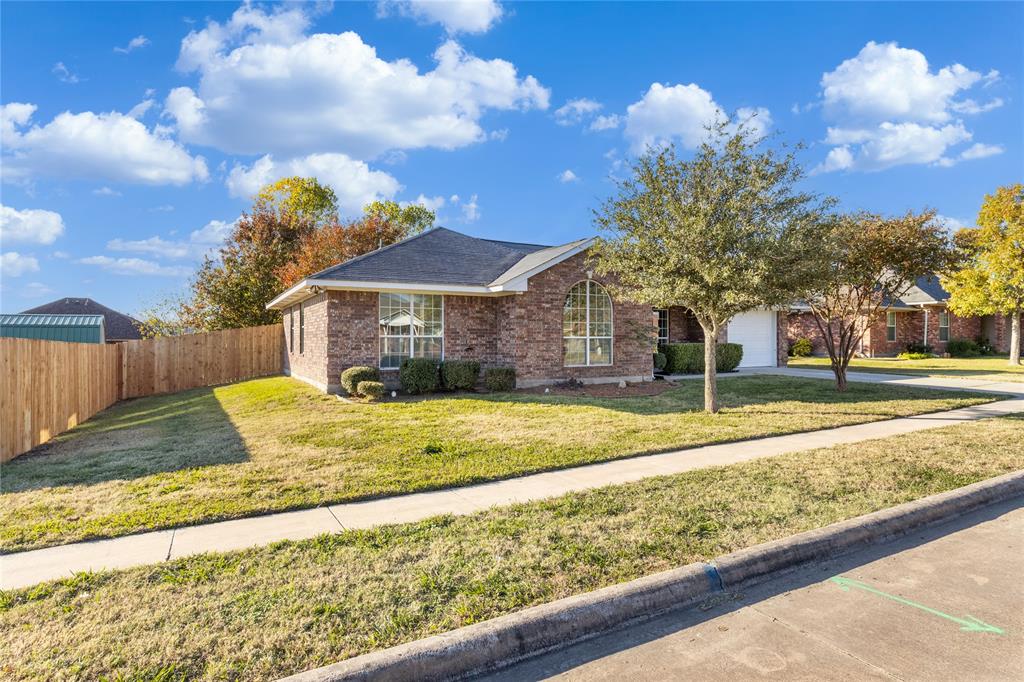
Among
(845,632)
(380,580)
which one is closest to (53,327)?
(380,580)

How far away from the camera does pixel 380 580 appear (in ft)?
12.2

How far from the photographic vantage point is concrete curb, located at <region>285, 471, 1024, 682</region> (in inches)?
111

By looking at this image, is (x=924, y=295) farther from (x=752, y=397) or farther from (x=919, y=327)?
(x=752, y=397)

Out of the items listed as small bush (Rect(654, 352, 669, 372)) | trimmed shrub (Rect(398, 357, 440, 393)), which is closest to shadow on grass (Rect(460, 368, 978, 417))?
trimmed shrub (Rect(398, 357, 440, 393))

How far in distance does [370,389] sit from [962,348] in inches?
1306

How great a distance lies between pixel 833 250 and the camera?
10.8 m

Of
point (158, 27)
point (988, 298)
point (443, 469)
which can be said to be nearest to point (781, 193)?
point (443, 469)

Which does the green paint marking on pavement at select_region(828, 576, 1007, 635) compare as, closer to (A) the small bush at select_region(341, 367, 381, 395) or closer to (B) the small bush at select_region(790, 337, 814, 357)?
(A) the small bush at select_region(341, 367, 381, 395)

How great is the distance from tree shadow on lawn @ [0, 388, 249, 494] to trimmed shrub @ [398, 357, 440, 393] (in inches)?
166

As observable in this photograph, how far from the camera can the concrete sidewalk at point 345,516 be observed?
4.17 meters

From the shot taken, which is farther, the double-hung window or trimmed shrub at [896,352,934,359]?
trimmed shrub at [896,352,934,359]

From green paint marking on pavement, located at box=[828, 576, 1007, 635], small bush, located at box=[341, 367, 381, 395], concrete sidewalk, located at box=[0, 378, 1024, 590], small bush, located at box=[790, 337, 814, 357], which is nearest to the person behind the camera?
green paint marking on pavement, located at box=[828, 576, 1007, 635]

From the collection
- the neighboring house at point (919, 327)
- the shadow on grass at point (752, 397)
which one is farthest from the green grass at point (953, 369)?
the shadow on grass at point (752, 397)

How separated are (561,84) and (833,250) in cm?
922
